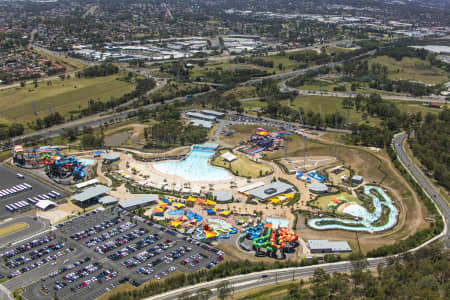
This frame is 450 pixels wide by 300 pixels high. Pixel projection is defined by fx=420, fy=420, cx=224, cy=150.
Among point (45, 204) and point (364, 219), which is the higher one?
point (364, 219)

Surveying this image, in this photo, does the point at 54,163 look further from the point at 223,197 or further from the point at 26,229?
the point at 223,197

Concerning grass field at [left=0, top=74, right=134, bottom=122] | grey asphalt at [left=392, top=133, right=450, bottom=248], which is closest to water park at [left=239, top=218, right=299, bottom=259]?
grey asphalt at [left=392, top=133, right=450, bottom=248]

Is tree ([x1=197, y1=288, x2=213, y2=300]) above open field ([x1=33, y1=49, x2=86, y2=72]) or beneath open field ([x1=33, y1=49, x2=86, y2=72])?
beneath

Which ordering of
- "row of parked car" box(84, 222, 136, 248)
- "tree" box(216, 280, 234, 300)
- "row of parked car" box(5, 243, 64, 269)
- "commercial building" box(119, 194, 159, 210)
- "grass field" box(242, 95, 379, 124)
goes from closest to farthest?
"tree" box(216, 280, 234, 300) → "row of parked car" box(5, 243, 64, 269) → "row of parked car" box(84, 222, 136, 248) → "commercial building" box(119, 194, 159, 210) → "grass field" box(242, 95, 379, 124)

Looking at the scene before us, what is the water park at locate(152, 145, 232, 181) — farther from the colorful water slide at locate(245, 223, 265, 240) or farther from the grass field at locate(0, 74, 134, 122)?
the grass field at locate(0, 74, 134, 122)

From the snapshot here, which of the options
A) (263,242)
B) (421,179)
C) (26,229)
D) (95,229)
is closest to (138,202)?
(95,229)

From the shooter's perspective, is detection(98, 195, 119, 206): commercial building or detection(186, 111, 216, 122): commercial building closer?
detection(98, 195, 119, 206): commercial building

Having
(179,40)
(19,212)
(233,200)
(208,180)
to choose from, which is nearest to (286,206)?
(233,200)
